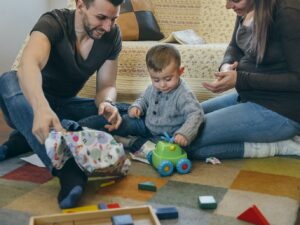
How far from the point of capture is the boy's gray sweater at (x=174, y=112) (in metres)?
1.52

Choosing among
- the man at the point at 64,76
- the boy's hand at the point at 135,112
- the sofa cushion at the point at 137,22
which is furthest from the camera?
the sofa cushion at the point at 137,22

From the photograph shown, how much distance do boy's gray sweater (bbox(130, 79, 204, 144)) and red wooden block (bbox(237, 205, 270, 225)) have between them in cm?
43

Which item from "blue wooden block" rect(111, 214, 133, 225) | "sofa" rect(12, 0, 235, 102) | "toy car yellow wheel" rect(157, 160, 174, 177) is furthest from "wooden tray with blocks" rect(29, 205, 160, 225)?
"sofa" rect(12, 0, 235, 102)

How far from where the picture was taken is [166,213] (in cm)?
113

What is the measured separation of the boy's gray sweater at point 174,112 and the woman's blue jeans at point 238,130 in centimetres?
7

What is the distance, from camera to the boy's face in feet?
5.11

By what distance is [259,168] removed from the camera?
4.96 ft

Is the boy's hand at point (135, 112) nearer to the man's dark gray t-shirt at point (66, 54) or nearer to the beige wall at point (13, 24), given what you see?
the man's dark gray t-shirt at point (66, 54)

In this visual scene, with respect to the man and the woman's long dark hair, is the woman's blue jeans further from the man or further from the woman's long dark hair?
the man

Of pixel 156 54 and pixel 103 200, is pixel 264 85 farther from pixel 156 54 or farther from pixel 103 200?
pixel 103 200

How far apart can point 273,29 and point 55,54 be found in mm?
766

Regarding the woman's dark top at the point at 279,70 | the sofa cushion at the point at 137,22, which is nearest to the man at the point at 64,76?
the woman's dark top at the point at 279,70

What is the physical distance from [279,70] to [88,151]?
728 millimetres

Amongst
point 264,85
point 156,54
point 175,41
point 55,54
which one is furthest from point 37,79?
point 175,41
